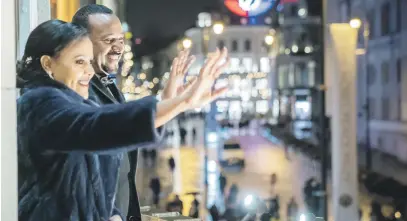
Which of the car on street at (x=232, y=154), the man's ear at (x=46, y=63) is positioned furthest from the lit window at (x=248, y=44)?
the man's ear at (x=46, y=63)

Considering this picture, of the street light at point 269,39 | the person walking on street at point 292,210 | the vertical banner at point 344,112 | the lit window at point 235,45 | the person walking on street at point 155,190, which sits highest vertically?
the street light at point 269,39

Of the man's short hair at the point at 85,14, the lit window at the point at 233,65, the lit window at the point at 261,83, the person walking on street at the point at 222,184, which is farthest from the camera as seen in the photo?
the person walking on street at the point at 222,184

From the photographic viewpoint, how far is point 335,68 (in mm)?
7195

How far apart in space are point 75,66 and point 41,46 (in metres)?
0.11

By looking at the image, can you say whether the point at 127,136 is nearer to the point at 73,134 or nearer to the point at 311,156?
the point at 73,134

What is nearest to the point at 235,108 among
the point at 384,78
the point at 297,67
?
the point at 297,67

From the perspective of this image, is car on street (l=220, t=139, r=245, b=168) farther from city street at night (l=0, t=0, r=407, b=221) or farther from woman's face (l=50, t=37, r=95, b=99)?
woman's face (l=50, t=37, r=95, b=99)

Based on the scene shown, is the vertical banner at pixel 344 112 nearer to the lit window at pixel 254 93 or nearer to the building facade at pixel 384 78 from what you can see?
the lit window at pixel 254 93

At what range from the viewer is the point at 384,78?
13.7m

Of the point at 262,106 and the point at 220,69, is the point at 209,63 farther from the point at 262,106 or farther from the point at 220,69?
the point at 262,106

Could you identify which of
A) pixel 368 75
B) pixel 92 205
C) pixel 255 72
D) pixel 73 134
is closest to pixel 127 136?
pixel 73 134

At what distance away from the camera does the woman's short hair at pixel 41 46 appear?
177 cm

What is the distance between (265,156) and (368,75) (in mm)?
2895

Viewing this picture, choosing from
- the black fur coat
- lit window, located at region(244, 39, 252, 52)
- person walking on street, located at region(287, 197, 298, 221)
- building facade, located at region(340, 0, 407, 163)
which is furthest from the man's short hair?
building facade, located at region(340, 0, 407, 163)
